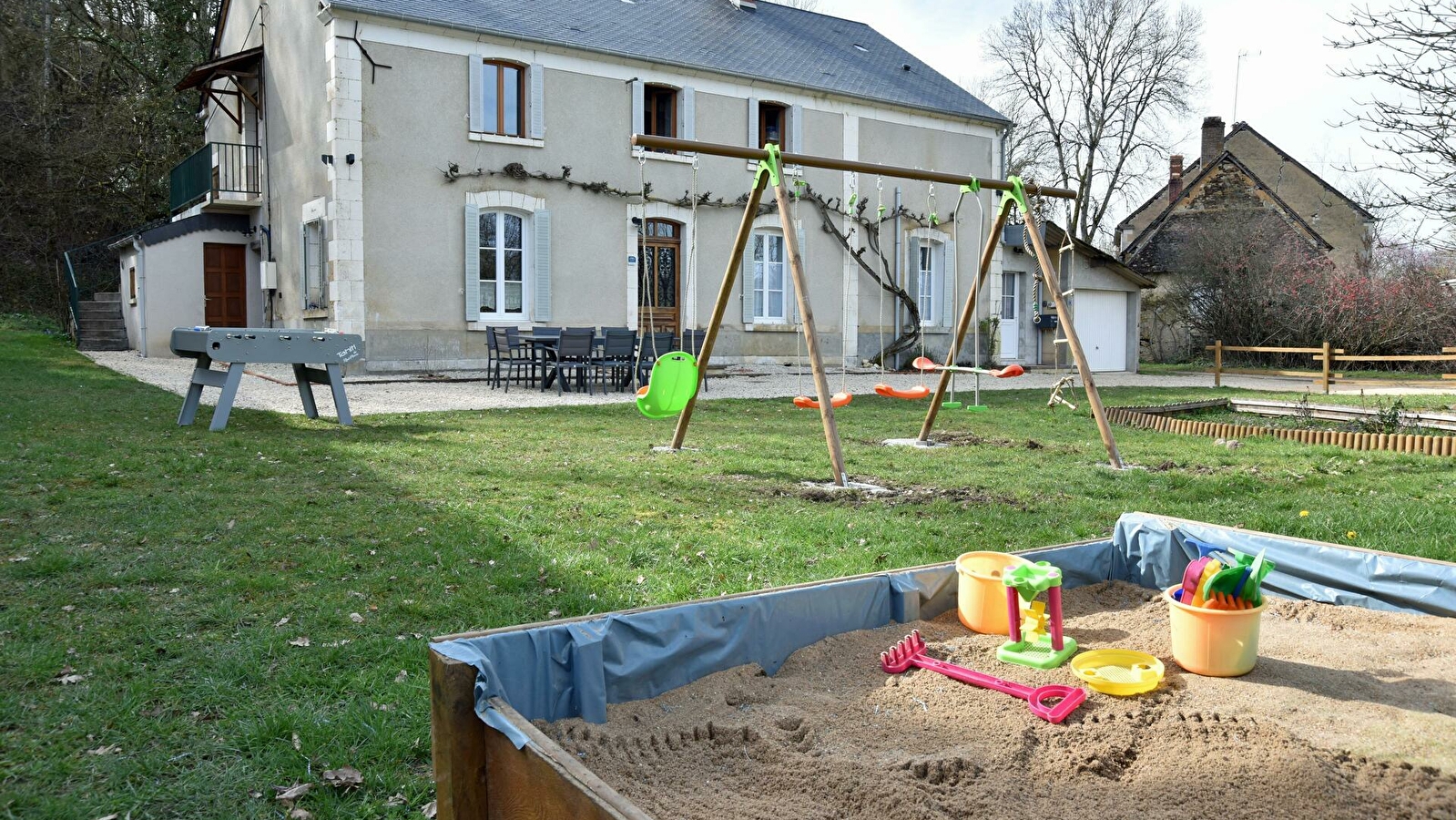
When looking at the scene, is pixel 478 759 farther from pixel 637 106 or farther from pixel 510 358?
pixel 637 106

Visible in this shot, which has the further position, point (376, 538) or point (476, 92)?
point (476, 92)

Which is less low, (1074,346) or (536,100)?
(536,100)

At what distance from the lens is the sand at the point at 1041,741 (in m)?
2.17

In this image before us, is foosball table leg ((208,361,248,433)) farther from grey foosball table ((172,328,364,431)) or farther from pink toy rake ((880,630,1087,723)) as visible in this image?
pink toy rake ((880,630,1087,723))

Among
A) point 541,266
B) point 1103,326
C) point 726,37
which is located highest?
point 726,37

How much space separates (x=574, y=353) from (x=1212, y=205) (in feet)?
76.1

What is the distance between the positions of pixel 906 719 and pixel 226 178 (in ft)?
65.4


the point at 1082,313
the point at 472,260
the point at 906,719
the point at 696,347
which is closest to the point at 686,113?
the point at 472,260

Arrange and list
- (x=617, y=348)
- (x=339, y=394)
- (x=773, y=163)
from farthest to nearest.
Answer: (x=617, y=348), (x=339, y=394), (x=773, y=163)

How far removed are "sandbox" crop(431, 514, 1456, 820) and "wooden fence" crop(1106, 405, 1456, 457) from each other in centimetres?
581

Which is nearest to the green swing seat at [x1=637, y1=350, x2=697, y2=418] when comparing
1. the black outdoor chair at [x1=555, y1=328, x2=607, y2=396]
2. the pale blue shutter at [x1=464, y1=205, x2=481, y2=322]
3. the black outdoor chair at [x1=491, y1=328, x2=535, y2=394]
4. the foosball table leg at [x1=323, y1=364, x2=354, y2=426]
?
the foosball table leg at [x1=323, y1=364, x2=354, y2=426]

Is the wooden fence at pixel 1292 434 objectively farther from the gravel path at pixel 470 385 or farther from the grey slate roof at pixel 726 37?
the grey slate roof at pixel 726 37

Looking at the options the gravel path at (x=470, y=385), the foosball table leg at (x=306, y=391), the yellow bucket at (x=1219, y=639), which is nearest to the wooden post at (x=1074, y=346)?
the yellow bucket at (x=1219, y=639)

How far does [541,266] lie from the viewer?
16422mm
